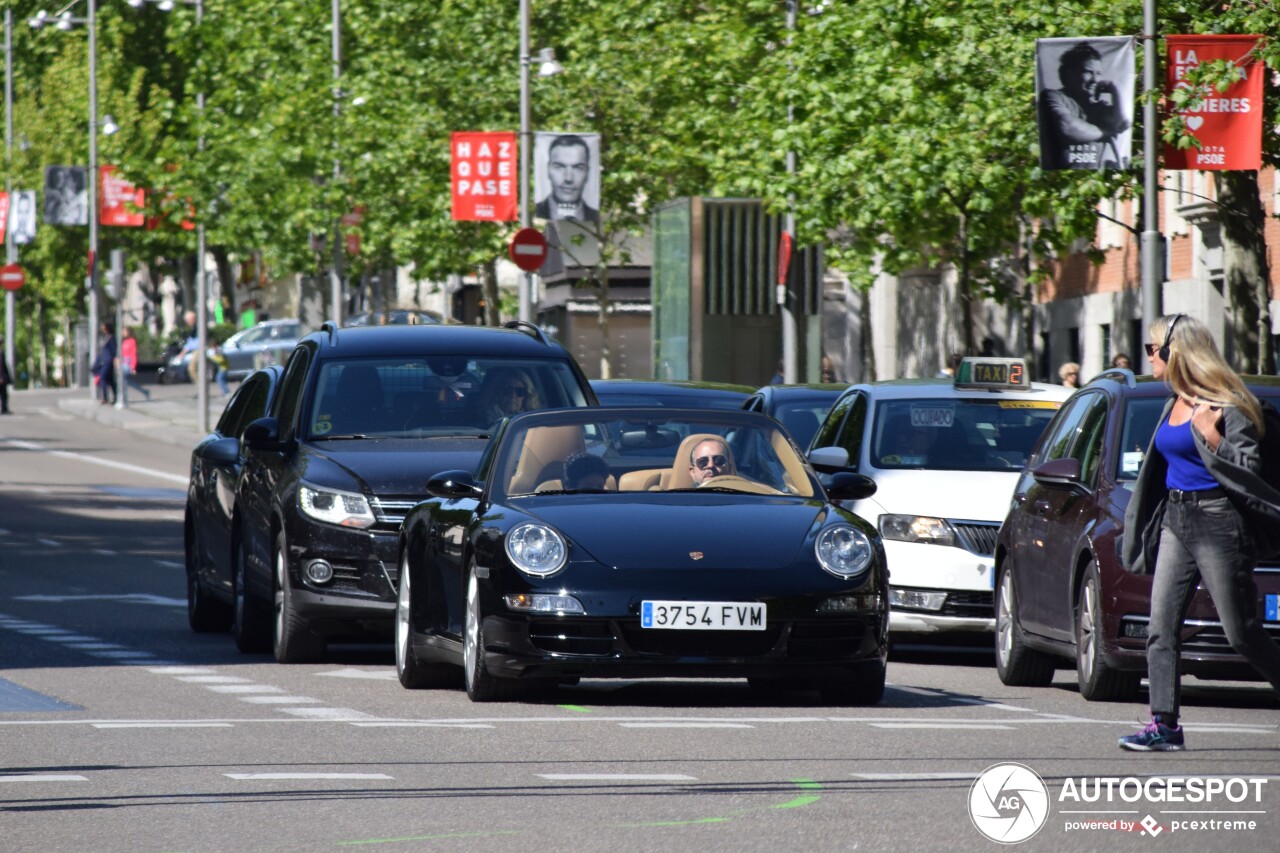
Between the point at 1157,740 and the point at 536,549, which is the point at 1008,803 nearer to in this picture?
the point at 1157,740

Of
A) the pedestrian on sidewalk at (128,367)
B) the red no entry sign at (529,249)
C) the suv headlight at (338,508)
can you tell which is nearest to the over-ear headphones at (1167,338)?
the suv headlight at (338,508)

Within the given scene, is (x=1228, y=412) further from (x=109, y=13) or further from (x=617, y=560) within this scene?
(x=109, y=13)

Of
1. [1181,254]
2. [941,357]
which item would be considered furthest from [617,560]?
[941,357]

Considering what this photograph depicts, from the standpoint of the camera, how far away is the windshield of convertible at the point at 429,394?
15.1m

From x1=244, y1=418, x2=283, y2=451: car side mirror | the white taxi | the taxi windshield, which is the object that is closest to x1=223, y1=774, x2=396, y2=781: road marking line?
the white taxi

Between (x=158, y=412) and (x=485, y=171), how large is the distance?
20275mm

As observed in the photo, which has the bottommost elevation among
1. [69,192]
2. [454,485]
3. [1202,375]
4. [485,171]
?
[454,485]

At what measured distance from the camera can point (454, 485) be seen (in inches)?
493

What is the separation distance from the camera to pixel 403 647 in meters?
13.3

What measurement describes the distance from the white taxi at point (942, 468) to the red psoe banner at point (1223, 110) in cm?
648

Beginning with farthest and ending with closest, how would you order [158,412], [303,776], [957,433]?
[158,412] < [957,433] < [303,776]

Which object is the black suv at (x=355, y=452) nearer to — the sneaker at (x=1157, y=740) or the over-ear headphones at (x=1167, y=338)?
the over-ear headphones at (x=1167, y=338)


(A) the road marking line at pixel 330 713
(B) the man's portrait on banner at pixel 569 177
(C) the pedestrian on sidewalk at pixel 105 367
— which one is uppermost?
(B) the man's portrait on banner at pixel 569 177

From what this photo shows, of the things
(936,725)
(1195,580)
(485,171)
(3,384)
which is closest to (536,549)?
(936,725)
